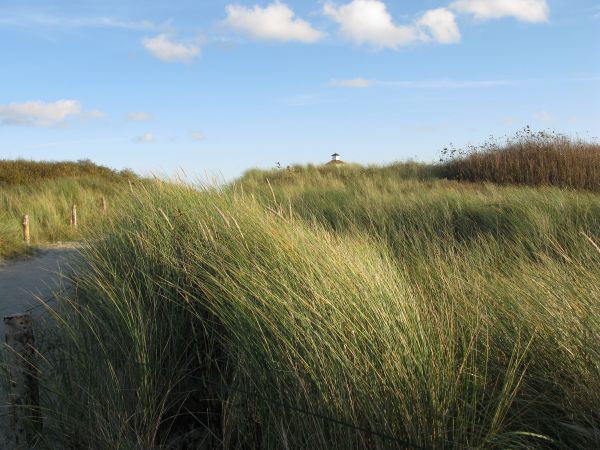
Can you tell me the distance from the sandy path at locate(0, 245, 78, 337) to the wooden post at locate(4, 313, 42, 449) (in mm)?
1455

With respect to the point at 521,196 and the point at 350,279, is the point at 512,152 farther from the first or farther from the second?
the point at 350,279

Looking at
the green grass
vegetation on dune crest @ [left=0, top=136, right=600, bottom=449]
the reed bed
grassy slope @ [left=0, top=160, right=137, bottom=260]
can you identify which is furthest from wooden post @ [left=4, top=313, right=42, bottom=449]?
the reed bed

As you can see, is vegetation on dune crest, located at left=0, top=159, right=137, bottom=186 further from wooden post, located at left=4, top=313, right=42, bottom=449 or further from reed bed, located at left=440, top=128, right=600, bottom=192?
wooden post, located at left=4, top=313, right=42, bottom=449

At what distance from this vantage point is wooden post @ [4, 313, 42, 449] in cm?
328

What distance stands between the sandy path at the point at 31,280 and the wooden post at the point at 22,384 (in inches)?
57.3

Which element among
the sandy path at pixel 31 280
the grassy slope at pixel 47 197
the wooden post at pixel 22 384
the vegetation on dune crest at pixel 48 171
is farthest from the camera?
the vegetation on dune crest at pixel 48 171

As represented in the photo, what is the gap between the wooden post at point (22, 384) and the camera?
3.28 metres

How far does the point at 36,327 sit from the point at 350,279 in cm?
289

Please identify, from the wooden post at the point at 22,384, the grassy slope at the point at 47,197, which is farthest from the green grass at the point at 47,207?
the wooden post at the point at 22,384

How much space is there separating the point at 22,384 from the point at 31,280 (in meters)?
5.27

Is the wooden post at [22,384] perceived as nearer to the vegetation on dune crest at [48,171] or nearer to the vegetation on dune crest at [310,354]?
the vegetation on dune crest at [310,354]

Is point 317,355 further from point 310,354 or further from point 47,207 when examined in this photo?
point 47,207

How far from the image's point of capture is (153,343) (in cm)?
339

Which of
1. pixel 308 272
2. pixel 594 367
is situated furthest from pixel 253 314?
pixel 594 367
